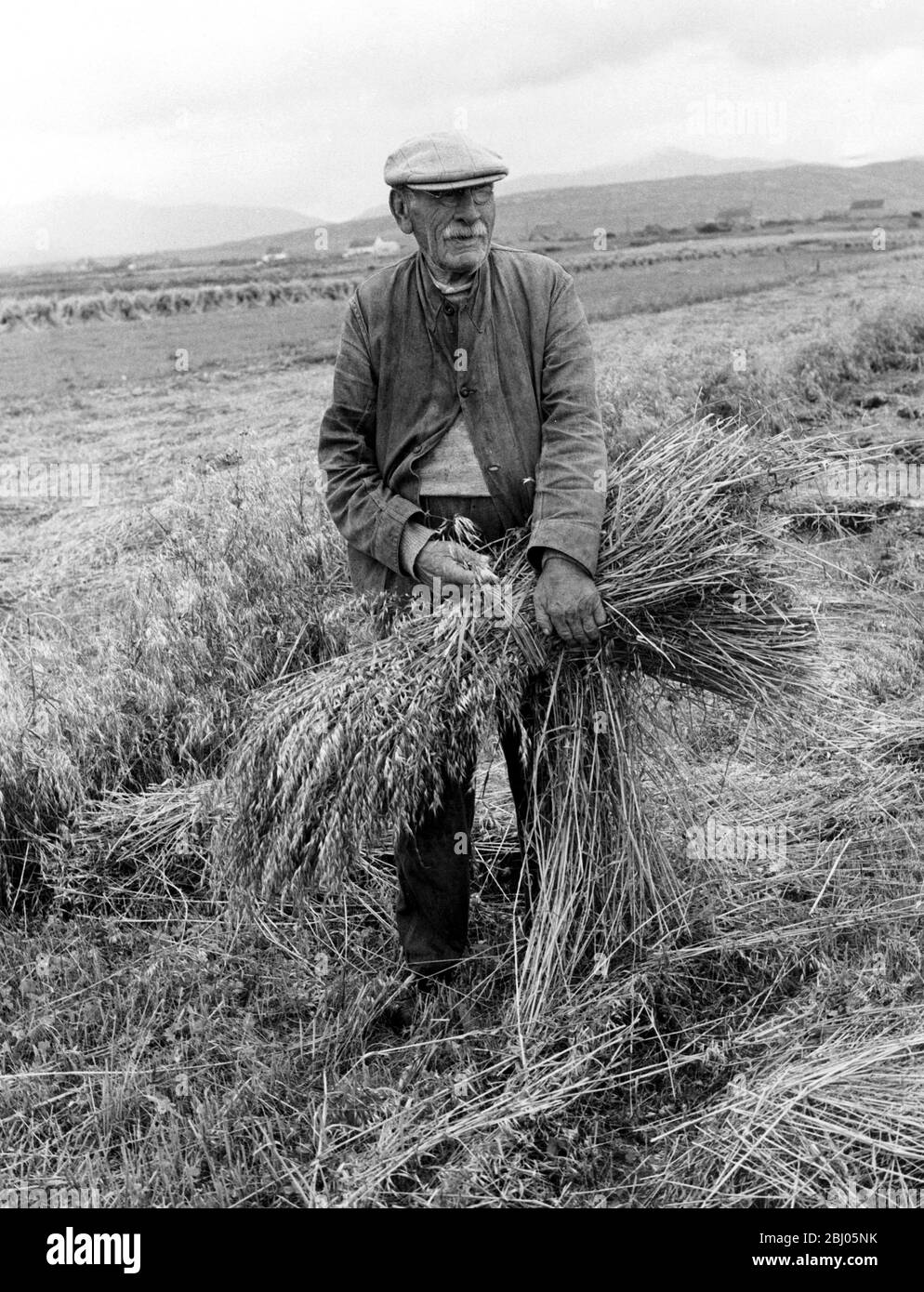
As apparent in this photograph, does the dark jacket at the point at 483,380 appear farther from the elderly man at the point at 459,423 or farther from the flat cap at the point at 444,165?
the flat cap at the point at 444,165

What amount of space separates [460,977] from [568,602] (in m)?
1.04

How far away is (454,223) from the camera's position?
2.62m

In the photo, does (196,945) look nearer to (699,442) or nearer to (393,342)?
(393,342)

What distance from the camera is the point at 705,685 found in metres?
2.91

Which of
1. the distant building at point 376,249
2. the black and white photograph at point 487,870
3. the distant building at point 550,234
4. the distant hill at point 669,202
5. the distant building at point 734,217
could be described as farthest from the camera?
the distant hill at point 669,202

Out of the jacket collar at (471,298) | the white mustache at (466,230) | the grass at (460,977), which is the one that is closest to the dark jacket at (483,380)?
the jacket collar at (471,298)

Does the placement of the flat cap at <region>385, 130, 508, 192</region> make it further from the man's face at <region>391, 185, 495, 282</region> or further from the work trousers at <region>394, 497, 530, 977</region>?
the work trousers at <region>394, 497, 530, 977</region>

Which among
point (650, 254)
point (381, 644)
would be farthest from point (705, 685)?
point (650, 254)

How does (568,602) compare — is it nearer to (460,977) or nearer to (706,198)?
(460,977)

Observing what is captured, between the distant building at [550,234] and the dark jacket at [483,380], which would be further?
the distant building at [550,234]

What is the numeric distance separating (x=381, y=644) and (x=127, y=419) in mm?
10756

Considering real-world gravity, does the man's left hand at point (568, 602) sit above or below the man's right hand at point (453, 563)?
below

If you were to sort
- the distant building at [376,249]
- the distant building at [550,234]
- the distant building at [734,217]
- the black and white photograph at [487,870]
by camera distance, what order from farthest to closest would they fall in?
the distant building at [734,217]
the distant building at [376,249]
the distant building at [550,234]
the black and white photograph at [487,870]

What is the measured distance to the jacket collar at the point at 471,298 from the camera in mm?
2734
